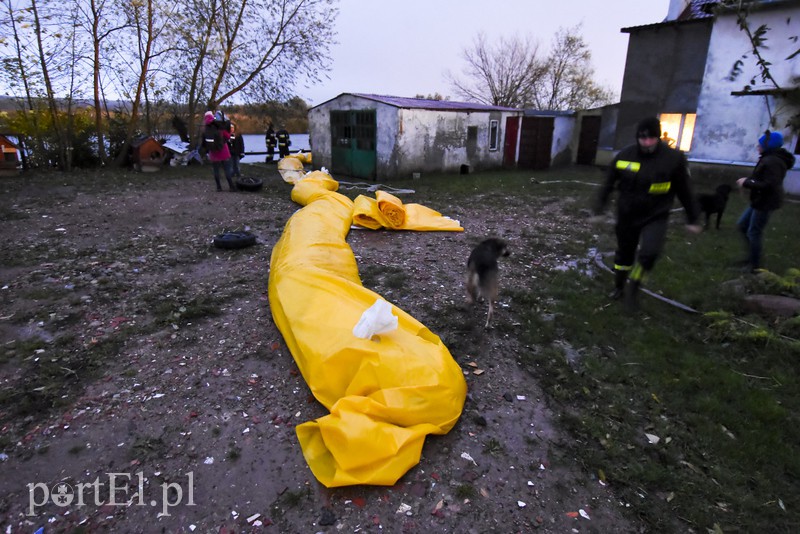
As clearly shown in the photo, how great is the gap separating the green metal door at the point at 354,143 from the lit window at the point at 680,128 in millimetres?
8572

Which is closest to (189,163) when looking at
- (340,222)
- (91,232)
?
(91,232)

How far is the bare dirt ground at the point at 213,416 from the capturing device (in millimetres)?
2123

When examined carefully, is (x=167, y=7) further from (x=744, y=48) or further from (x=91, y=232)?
(x=744, y=48)

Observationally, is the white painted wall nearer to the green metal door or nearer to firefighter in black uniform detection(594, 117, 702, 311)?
the green metal door

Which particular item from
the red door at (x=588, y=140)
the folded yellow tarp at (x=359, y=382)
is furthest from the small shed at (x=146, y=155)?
the red door at (x=588, y=140)

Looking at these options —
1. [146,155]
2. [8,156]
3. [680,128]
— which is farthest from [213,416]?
[680,128]

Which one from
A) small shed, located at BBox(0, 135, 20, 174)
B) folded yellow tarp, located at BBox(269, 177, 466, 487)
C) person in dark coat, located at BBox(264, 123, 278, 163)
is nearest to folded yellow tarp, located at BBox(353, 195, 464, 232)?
folded yellow tarp, located at BBox(269, 177, 466, 487)

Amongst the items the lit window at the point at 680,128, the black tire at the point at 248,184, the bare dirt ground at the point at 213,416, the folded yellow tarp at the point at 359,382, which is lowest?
the bare dirt ground at the point at 213,416

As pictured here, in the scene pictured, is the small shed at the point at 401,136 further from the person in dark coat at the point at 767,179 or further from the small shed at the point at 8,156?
the person in dark coat at the point at 767,179

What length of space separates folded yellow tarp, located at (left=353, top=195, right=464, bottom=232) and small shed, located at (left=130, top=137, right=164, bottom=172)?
8.99 metres

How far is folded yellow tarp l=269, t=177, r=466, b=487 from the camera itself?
7.23 feet

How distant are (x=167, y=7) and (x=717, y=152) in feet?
54.6

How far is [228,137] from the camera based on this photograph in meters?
9.66

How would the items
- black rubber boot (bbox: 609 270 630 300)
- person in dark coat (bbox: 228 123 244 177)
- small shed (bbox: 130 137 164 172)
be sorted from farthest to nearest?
A: small shed (bbox: 130 137 164 172)
person in dark coat (bbox: 228 123 244 177)
black rubber boot (bbox: 609 270 630 300)
